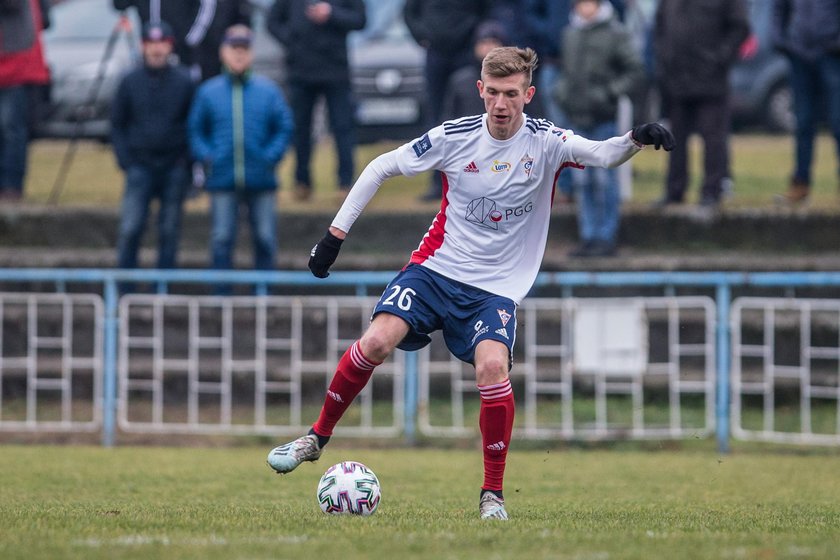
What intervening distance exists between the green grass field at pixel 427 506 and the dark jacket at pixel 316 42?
447 cm

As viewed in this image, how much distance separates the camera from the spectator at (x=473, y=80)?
1362 cm

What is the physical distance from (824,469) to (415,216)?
563cm

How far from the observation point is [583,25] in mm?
13773

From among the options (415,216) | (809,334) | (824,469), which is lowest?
(824,469)

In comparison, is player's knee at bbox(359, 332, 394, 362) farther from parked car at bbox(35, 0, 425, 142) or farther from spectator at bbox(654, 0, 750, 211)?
parked car at bbox(35, 0, 425, 142)

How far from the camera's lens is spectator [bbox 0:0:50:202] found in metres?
14.7

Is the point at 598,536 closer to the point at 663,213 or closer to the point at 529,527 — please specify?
the point at 529,527

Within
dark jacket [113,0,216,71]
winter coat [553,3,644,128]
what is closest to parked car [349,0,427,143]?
dark jacket [113,0,216,71]

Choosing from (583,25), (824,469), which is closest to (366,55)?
(583,25)

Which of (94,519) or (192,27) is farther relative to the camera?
(192,27)

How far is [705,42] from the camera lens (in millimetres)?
14164

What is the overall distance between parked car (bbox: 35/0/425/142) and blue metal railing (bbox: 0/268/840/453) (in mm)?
4609

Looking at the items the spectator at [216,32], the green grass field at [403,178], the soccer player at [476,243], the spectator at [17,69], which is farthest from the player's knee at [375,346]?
the spectator at [17,69]

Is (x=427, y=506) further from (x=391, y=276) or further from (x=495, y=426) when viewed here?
(x=391, y=276)
